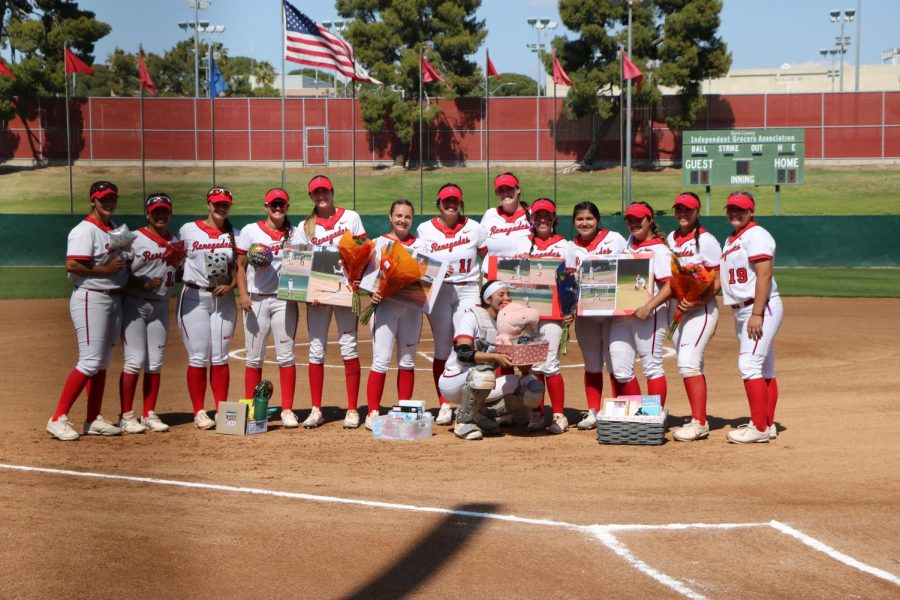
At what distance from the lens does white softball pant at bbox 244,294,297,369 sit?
8375 mm

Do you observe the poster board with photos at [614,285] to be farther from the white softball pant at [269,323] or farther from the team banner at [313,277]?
the white softball pant at [269,323]

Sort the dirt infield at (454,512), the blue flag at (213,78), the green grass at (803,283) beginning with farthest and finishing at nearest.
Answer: the green grass at (803,283) < the blue flag at (213,78) < the dirt infield at (454,512)

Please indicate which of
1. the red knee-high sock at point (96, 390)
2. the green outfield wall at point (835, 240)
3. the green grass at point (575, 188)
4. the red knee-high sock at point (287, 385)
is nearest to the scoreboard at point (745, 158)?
the green outfield wall at point (835, 240)

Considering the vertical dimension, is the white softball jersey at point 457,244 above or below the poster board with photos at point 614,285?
above

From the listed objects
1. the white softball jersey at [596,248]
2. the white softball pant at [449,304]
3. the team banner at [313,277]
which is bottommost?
the white softball pant at [449,304]

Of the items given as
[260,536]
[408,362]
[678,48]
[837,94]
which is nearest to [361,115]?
[678,48]

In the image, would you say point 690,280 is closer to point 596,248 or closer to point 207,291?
point 596,248

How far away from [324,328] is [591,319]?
6.96ft

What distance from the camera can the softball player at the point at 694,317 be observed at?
25.8ft

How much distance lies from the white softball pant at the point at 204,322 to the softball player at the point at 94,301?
0.52 metres

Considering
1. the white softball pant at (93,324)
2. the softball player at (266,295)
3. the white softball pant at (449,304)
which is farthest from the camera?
the white softball pant at (449,304)

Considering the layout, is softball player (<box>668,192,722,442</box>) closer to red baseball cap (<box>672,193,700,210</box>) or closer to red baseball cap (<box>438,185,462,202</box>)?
red baseball cap (<box>672,193,700,210</box>)

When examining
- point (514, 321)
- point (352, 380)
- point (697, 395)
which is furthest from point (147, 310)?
point (697, 395)

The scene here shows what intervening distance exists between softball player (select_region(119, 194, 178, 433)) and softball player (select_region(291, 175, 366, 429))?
1.06 metres
